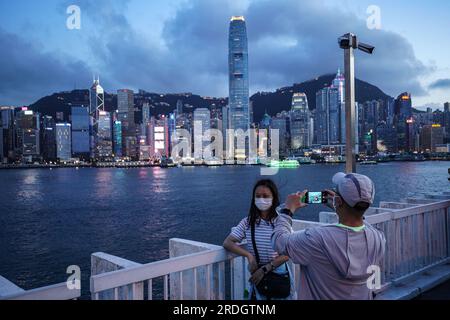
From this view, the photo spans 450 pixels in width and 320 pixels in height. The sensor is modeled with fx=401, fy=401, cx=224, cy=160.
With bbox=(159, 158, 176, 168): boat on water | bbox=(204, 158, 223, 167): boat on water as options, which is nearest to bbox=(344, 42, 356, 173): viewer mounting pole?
bbox=(159, 158, 176, 168): boat on water

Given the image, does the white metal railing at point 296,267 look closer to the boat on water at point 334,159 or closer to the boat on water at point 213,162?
the boat on water at point 334,159

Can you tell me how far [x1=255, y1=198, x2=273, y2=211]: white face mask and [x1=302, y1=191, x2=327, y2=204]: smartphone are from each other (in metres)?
0.48

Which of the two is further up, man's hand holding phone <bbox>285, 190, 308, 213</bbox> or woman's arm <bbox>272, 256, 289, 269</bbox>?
man's hand holding phone <bbox>285, 190, 308, 213</bbox>

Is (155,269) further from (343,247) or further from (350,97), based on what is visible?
(350,97)

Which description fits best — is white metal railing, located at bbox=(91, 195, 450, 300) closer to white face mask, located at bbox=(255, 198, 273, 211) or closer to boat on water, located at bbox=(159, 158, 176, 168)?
white face mask, located at bbox=(255, 198, 273, 211)

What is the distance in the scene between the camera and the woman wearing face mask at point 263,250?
2807 mm

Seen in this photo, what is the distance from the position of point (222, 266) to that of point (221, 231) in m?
24.8

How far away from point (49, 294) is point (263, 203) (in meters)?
1.59

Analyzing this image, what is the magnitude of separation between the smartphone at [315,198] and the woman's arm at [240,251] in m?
0.62

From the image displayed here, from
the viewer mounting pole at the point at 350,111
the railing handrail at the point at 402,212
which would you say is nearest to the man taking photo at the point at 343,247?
the railing handrail at the point at 402,212

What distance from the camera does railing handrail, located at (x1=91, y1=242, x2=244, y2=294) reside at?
2.32 m

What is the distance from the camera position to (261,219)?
9.99 feet

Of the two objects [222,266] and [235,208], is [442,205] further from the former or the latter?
[235,208]

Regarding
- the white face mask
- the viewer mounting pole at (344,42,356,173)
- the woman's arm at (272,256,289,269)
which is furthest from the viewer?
the viewer mounting pole at (344,42,356,173)
